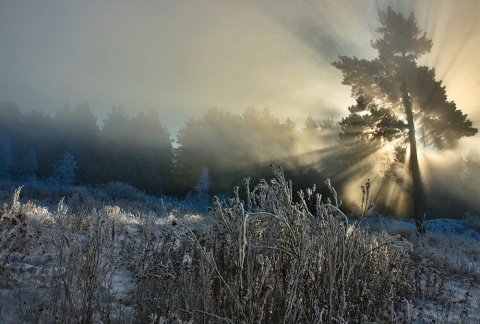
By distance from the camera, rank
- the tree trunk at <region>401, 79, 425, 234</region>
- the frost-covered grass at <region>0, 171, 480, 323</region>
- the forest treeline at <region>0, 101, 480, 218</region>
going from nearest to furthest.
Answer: the frost-covered grass at <region>0, 171, 480, 323</region> → the tree trunk at <region>401, 79, 425, 234</region> → the forest treeline at <region>0, 101, 480, 218</region>

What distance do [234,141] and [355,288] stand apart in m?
29.5

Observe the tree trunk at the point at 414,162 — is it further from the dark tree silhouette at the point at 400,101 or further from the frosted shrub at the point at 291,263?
the frosted shrub at the point at 291,263

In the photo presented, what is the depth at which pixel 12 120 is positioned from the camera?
39281mm

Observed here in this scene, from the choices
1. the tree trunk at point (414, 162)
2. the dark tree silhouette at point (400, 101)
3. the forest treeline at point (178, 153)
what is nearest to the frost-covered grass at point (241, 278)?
the tree trunk at point (414, 162)

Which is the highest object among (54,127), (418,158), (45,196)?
(54,127)

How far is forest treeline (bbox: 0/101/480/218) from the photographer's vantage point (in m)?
28.8

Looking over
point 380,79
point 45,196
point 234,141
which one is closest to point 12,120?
point 234,141

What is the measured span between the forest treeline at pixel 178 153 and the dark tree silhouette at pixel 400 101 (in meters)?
11.6

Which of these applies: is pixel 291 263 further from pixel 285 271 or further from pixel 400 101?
pixel 400 101

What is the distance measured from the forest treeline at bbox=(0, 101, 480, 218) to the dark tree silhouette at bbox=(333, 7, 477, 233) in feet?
38.0

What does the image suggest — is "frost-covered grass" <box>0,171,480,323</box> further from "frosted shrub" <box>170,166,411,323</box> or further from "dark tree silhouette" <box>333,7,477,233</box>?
"dark tree silhouette" <box>333,7,477,233</box>

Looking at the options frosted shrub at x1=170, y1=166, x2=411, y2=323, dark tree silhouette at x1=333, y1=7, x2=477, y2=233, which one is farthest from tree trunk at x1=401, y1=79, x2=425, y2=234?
frosted shrub at x1=170, y1=166, x2=411, y2=323

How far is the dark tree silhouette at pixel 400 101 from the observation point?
1445cm

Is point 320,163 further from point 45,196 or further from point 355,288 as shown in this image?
point 355,288
